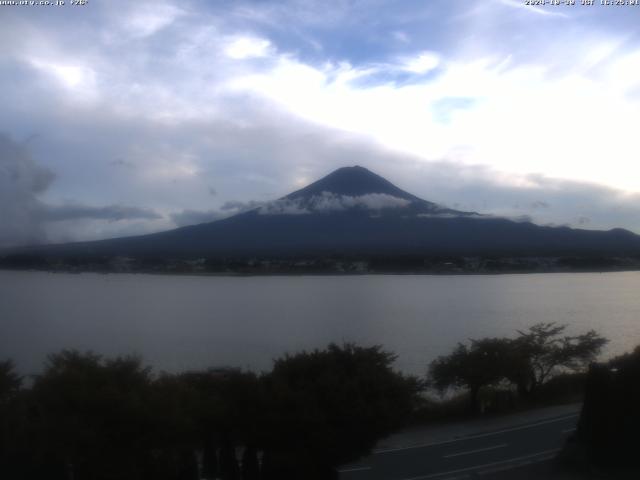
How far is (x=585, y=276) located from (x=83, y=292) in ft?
167

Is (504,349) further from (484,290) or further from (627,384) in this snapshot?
(484,290)

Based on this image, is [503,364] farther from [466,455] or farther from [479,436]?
[466,455]

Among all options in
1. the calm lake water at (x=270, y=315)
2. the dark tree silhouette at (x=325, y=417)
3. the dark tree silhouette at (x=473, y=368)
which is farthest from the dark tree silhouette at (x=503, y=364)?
the dark tree silhouette at (x=325, y=417)

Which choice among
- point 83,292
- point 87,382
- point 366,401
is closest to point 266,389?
point 366,401

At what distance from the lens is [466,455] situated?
34.7 feet

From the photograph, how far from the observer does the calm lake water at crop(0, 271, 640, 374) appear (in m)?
24.8

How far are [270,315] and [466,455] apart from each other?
28.4 m

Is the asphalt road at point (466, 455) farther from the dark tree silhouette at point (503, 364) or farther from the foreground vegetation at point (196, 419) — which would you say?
the dark tree silhouette at point (503, 364)

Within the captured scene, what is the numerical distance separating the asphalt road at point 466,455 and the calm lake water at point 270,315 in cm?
828

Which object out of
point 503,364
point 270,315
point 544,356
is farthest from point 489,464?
point 270,315

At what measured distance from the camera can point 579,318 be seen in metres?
35.8

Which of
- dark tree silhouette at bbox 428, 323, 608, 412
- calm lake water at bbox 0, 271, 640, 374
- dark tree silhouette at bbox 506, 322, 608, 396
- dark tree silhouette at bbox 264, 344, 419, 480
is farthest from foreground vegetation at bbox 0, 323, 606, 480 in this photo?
calm lake water at bbox 0, 271, 640, 374

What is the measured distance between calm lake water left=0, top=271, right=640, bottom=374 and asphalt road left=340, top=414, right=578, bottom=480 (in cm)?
828

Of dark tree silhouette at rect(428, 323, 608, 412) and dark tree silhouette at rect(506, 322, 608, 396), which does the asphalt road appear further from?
dark tree silhouette at rect(506, 322, 608, 396)
